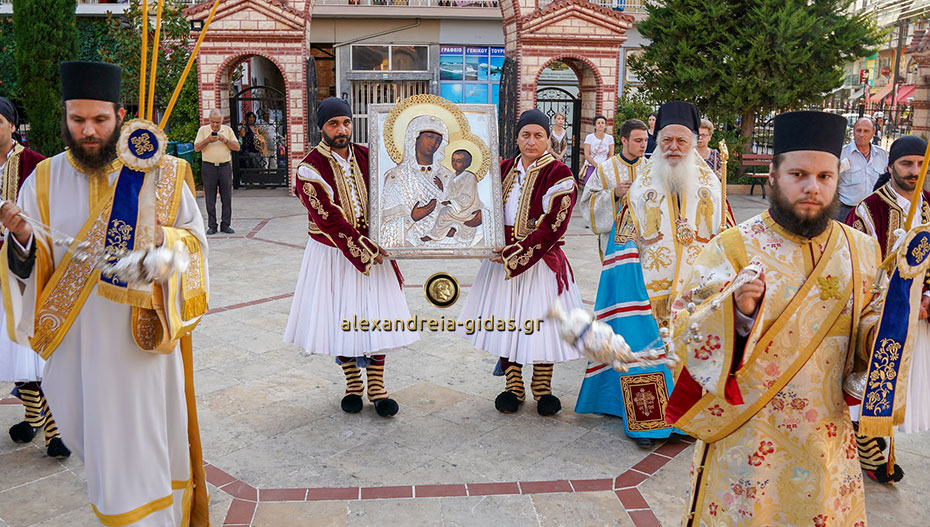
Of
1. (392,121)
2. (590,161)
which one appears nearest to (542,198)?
(392,121)

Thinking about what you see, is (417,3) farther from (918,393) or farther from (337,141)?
(918,393)

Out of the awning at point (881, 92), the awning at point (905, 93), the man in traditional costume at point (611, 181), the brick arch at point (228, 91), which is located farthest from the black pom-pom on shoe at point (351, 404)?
the awning at point (881, 92)

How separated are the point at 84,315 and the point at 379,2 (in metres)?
23.6

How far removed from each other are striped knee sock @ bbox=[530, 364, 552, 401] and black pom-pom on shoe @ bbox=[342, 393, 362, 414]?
3.95 ft

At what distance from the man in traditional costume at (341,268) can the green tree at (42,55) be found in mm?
12383

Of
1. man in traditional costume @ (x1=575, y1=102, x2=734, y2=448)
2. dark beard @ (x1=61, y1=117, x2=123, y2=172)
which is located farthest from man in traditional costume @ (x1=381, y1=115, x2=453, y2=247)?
dark beard @ (x1=61, y1=117, x2=123, y2=172)

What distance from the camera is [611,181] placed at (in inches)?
208

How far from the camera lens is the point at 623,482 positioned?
4328 millimetres

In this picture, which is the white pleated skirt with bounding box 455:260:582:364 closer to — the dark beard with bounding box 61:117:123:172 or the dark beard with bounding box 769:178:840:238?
the dark beard with bounding box 769:178:840:238

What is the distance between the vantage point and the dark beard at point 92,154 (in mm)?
3312

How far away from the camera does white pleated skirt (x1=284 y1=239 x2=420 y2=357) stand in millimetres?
5066

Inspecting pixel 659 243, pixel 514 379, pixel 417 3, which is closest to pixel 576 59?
pixel 417 3

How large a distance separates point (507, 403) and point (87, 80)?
327cm

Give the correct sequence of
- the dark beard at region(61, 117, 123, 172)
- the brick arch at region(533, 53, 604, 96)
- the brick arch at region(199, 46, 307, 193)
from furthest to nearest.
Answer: the brick arch at region(533, 53, 604, 96)
the brick arch at region(199, 46, 307, 193)
the dark beard at region(61, 117, 123, 172)
